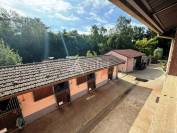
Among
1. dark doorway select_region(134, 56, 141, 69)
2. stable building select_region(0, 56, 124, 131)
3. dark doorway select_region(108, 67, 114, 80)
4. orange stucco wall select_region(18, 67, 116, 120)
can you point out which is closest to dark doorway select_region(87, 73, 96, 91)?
stable building select_region(0, 56, 124, 131)

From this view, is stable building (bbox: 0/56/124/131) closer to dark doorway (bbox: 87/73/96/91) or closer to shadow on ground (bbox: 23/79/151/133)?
dark doorway (bbox: 87/73/96/91)

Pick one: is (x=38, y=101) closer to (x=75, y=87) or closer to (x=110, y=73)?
(x=75, y=87)

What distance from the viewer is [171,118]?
10.8ft

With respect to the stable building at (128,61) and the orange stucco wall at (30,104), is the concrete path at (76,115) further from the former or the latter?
the stable building at (128,61)

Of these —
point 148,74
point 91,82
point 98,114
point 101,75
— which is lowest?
point 98,114

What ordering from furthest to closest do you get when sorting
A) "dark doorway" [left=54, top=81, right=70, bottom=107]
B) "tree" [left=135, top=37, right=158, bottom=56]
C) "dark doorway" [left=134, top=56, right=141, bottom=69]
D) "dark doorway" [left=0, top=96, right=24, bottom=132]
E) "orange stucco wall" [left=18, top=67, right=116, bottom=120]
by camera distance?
"tree" [left=135, top=37, right=158, bottom=56] < "dark doorway" [left=134, top=56, right=141, bottom=69] < "dark doorway" [left=54, top=81, right=70, bottom=107] < "orange stucco wall" [left=18, top=67, right=116, bottom=120] < "dark doorway" [left=0, top=96, right=24, bottom=132]

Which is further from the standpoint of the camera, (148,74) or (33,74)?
(148,74)

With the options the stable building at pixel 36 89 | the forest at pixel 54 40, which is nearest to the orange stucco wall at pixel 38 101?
the stable building at pixel 36 89

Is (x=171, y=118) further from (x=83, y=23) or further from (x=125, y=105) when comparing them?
(x=83, y=23)

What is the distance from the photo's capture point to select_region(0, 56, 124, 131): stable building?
6.10 meters

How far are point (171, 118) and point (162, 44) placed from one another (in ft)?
120

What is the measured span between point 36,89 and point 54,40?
27725 millimetres

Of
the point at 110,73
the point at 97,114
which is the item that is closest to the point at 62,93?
the point at 97,114

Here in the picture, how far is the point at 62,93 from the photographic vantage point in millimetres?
8570
